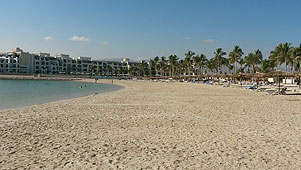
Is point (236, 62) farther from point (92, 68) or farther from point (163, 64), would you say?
point (92, 68)

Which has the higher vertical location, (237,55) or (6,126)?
(237,55)

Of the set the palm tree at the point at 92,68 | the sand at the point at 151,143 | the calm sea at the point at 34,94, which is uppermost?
the palm tree at the point at 92,68

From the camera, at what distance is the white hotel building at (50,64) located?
4397 inches

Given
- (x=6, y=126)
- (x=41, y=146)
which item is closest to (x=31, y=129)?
(x=6, y=126)

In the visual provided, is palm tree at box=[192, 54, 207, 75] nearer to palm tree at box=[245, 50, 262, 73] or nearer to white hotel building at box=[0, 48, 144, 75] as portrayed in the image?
palm tree at box=[245, 50, 262, 73]

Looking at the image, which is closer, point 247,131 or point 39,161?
point 39,161

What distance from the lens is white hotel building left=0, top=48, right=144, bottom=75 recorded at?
366 feet

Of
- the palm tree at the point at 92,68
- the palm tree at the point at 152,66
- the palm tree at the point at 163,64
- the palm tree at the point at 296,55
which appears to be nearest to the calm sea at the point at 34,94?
the palm tree at the point at 296,55

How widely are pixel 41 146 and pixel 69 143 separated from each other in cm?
66

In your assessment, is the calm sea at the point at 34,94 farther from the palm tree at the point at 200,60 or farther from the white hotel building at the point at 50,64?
the white hotel building at the point at 50,64

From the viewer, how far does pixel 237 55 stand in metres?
73.9

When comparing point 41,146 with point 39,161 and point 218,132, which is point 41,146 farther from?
point 218,132

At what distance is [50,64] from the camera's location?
12438 centimetres

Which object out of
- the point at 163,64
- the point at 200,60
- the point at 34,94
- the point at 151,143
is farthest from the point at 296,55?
the point at 163,64
